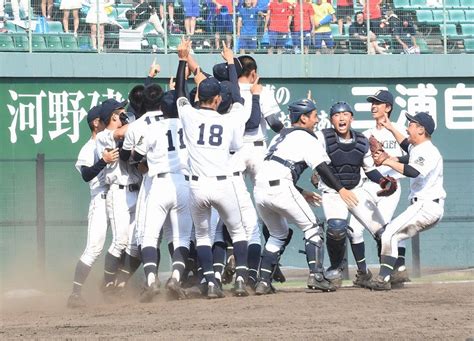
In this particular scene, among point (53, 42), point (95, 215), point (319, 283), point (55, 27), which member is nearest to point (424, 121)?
point (319, 283)

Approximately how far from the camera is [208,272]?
1080 centimetres

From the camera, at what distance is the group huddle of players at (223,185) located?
34.9 ft

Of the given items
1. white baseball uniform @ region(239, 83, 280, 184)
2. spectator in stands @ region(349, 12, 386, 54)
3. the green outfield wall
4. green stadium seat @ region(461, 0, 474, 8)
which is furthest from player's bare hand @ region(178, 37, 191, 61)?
green stadium seat @ region(461, 0, 474, 8)

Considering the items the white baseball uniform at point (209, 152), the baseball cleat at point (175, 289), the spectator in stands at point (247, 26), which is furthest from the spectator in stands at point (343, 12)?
the baseball cleat at point (175, 289)

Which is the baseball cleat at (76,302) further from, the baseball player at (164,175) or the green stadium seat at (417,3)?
the green stadium seat at (417,3)

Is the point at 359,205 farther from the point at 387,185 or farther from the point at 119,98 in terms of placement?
the point at 119,98

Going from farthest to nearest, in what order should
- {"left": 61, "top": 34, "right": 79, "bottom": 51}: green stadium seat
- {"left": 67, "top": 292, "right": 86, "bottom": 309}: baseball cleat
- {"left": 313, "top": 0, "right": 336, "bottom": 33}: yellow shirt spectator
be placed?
1. {"left": 313, "top": 0, "right": 336, "bottom": 33}: yellow shirt spectator
2. {"left": 61, "top": 34, "right": 79, "bottom": 51}: green stadium seat
3. {"left": 67, "top": 292, "right": 86, "bottom": 309}: baseball cleat

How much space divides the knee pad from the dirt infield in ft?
1.77

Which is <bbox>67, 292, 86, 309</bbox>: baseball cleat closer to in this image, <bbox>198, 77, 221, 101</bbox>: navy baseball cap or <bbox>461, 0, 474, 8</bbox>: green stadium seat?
<bbox>198, 77, 221, 101</bbox>: navy baseball cap

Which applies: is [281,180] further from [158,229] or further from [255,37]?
[255,37]

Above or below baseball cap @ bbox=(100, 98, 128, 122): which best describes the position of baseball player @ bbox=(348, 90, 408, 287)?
below

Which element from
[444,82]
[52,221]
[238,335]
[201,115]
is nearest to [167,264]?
[52,221]

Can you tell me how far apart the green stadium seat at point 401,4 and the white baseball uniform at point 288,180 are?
7.95 meters

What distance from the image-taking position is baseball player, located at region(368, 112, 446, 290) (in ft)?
36.7
